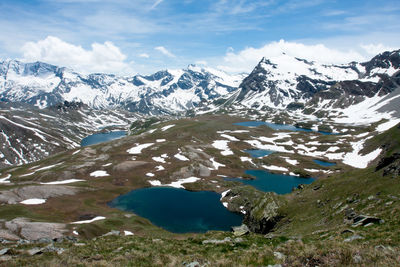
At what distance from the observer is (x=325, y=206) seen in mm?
41188

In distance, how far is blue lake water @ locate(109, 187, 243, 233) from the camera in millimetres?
71750

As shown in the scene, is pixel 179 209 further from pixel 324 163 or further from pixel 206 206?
pixel 324 163

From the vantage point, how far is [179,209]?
8356cm

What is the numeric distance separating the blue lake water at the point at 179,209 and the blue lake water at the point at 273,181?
24054 mm

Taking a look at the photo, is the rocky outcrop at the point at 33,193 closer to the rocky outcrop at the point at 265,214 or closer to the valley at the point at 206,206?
the valley at the point at 206,206

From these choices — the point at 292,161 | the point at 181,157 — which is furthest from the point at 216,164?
the point at 292,161

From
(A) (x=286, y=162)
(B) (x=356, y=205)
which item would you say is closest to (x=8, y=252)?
(B) (x=356, y=205)

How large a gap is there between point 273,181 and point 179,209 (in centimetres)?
5499

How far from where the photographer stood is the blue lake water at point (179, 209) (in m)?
71.8

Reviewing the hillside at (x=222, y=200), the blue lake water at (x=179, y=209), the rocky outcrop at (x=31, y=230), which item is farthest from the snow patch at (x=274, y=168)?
the rocky outcrop at (x=31, y=230)

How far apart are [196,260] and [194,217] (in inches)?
2501

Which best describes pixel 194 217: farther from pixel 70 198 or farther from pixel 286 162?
pixel 286 162

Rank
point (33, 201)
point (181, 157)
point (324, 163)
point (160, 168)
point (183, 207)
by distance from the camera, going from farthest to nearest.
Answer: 1. point (324, 163)
2. point (181, 157)
3. point (160, 168)
4. point (183, 207)
5. point (33, 201)

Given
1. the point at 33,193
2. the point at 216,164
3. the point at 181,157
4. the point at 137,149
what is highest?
the point at 137,149
